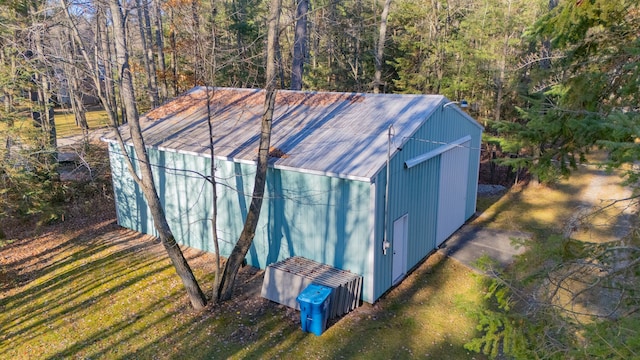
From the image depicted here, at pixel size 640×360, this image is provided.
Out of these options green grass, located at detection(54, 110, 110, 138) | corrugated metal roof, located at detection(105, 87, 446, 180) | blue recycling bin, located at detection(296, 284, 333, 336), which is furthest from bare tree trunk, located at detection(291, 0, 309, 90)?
green grass, located at detection(54, 110, 110, 138)

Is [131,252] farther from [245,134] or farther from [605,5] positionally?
[605,5]

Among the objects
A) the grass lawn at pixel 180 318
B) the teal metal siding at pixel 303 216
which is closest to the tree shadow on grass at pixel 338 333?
the grass lawn at pixel 180 318

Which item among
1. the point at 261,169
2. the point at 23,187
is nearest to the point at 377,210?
the point at 261,169

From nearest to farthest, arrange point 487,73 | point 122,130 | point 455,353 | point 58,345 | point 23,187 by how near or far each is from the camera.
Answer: point 455,353
point 58,345
point 23,187
point 122,130
point 487,73

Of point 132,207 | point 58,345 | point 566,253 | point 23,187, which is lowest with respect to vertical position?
point 58,345

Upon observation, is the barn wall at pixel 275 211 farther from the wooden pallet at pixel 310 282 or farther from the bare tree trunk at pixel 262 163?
the bare tree trunk at pixel 262 163

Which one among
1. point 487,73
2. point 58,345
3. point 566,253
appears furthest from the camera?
point 487,73

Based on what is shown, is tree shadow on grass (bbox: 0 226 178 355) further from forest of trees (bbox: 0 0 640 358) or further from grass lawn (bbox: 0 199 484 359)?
forest of trees (bbox: 0 0 640 358)

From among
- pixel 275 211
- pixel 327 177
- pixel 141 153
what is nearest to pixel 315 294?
pixel 327 177
